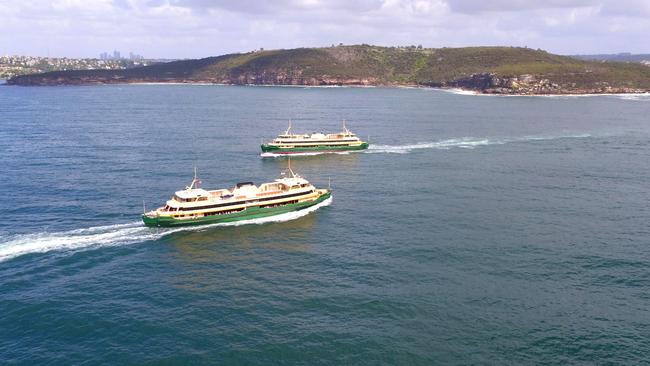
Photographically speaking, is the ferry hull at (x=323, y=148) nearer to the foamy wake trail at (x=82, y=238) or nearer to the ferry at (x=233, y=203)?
the ferry at (x=233, y=203)

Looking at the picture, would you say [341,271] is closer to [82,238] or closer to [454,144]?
[82,238]

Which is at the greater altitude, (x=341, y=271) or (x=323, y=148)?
(x=323, y=148)

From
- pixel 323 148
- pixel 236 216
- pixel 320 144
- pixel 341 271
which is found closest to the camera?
pixel 341 271

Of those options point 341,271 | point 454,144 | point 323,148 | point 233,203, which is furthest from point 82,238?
point 454,144

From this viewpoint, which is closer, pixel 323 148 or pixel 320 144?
pixel 320 144

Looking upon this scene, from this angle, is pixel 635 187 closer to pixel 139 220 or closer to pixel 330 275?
pixel 330 275

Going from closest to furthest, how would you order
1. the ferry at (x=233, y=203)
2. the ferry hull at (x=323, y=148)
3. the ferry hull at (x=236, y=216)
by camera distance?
the ferry hull at (x=236, y=216), the ferry at (x=233, y=203), the ferry hull at (x=323, y=148)

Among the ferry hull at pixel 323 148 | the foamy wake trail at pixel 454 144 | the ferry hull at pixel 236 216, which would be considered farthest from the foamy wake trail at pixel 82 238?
the foamy wake trail at pixel 454 144
